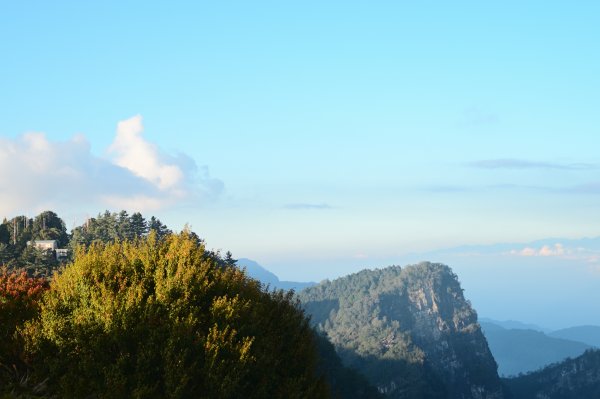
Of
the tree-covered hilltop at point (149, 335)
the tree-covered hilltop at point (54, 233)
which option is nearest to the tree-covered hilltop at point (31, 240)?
the tree-covered hilltop at point (54, 233)

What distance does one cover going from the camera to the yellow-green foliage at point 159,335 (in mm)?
26406

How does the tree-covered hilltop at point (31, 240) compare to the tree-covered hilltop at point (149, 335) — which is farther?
the tree-covered hilltop at point (31, 240)

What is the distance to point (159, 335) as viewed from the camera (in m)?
27.0

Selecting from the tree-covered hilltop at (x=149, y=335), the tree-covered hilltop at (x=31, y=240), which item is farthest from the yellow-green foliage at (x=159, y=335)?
the tree-covered hilltop at (x=31, y=240)

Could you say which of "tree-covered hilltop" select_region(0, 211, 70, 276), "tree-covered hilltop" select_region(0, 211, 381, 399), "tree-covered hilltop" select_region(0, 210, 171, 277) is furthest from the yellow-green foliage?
"tree-covered hilltop" select_region(0, 210, 171, 277)

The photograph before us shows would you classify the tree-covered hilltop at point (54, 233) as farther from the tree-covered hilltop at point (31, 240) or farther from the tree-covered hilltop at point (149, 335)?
the tree-covered hilltop at point (149, 335)

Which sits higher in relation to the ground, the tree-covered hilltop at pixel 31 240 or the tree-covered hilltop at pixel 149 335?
the tree-covered hilltop at pixel 31 240

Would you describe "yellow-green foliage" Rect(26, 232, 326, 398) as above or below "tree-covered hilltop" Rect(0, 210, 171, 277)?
below

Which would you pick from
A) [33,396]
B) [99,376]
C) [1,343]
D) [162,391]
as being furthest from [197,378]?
[1,343]

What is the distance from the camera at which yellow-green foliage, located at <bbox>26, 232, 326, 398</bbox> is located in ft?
86.6

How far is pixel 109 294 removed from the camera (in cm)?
2788

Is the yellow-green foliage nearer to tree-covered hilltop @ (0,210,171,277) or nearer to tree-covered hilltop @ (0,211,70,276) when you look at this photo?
tree-covered hilltop @ (0,211,70,276)

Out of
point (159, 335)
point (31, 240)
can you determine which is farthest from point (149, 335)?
point (31, 240)

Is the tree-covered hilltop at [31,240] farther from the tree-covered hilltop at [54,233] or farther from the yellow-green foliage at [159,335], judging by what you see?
the yellow-green foliage at [159,335]
